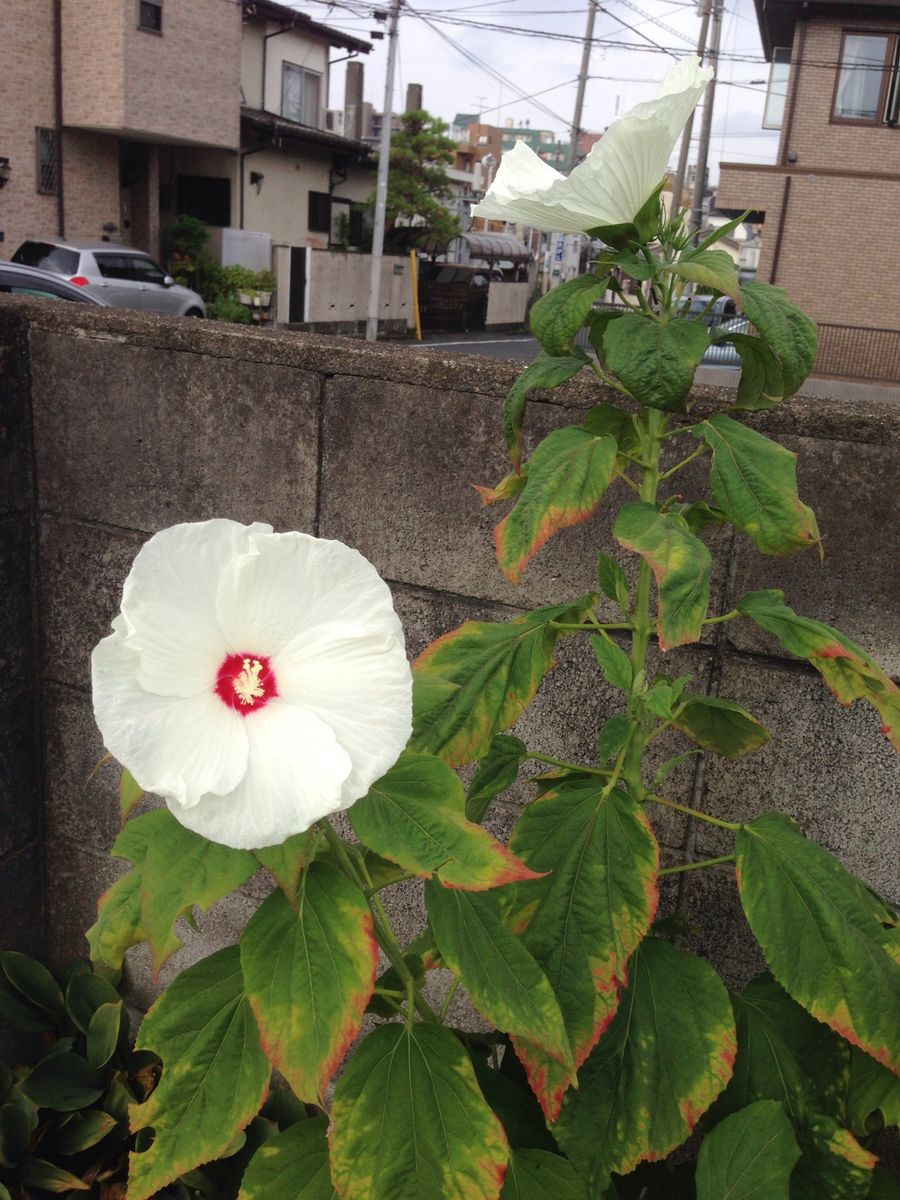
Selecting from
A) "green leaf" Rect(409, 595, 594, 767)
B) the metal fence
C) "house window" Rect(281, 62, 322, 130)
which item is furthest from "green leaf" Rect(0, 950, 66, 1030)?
"house window" Rect(281, 62, 322, 130)

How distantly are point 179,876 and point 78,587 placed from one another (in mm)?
1530

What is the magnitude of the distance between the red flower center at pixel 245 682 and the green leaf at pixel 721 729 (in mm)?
764

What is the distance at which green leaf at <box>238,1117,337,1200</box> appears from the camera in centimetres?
132

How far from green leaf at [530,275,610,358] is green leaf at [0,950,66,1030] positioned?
2027 millimetres

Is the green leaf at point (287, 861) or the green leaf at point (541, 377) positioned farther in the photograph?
the green leaf at point (541, 377)

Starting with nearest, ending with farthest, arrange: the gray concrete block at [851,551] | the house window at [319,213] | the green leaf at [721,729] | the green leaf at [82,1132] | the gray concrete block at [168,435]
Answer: the green leaf at [721,729] → the gray concrete block at [851,551] → the gray concrete block at [168,435] → the green leaf at [82,1132] → the house window at [319,213]

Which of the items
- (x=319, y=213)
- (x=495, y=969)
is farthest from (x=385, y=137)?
(x=495, y=969)

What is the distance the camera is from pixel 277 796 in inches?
36.9

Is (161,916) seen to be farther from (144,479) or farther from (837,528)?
(144,479)

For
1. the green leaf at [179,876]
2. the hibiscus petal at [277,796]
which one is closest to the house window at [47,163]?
the green leaf at [179,876]

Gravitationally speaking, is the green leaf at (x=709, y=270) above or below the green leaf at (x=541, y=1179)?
above

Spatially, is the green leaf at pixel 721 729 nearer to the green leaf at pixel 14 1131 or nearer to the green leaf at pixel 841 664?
the green leaf at pixel 841 664

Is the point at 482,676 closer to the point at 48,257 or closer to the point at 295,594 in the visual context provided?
the point at 295,594

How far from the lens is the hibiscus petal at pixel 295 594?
3.22ft
